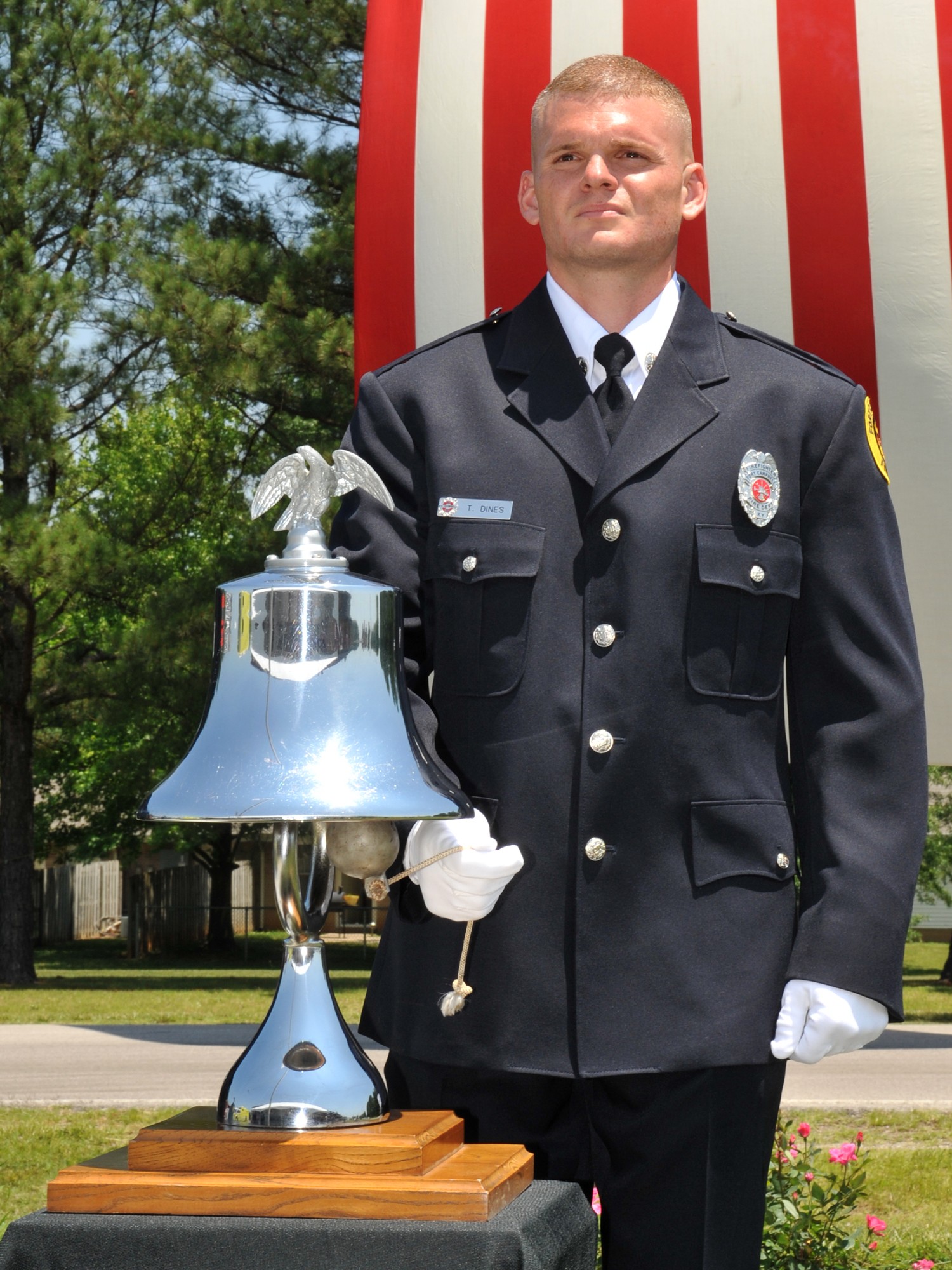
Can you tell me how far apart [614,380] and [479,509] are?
27 cm

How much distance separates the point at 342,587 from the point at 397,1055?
65 cm

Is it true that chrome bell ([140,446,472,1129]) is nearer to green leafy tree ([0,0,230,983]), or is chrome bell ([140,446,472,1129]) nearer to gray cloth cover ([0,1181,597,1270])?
gray cloth cover ([0,1181,597,1270])

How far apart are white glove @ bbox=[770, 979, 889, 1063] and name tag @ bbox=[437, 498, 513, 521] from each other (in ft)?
2.22

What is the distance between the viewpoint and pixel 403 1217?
1.52m

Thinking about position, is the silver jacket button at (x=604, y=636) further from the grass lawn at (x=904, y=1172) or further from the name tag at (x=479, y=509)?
the grass lawn at (x=904, y=1172)

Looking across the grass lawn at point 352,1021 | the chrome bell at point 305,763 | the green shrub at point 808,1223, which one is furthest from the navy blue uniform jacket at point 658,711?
the green shrub at point 808,1223

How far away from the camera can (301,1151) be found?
1.57 m

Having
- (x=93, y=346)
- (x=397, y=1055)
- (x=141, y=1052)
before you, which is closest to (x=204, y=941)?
(x=93, y=346)

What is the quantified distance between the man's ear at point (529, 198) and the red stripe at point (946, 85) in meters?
2.43

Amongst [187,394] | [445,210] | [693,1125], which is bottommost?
[693,1125]

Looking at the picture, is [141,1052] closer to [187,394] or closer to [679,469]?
[679,469]

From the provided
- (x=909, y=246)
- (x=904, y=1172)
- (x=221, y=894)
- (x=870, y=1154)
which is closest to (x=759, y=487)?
(x=909, y=246)

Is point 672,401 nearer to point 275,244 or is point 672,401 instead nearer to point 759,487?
point 759,487

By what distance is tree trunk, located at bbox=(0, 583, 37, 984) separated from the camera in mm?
17188
